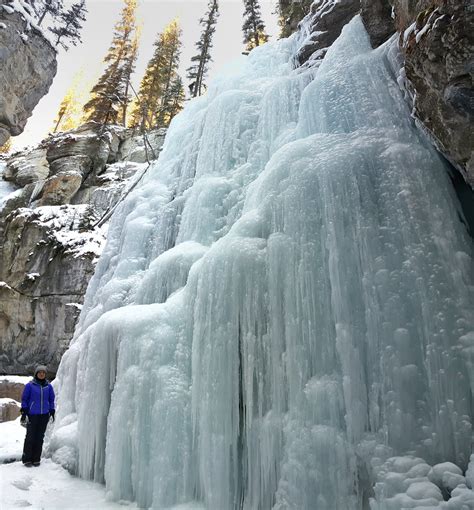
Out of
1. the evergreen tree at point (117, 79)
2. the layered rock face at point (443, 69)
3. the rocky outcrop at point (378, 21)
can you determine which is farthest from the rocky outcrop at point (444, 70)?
the evergreen tree at point (117, 79)

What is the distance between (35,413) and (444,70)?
5.69 meters

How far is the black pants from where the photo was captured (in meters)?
5.10

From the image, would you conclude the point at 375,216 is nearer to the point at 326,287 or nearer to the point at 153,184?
the point at 326,287

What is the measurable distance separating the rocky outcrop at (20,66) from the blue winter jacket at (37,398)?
37.8 feet

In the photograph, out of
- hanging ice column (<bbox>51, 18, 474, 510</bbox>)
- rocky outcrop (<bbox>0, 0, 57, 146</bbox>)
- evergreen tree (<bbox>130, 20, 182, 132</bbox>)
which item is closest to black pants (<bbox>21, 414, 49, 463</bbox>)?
hanging ice column (<bbox>51, 18, 474, 510</bbox>)

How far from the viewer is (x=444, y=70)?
3207 mm

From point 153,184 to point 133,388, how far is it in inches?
209

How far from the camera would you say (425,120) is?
3807 millimetres

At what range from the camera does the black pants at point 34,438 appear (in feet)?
16.7

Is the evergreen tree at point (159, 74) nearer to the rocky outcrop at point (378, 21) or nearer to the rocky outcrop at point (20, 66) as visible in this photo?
the rocky outcrop at point (20, 66)

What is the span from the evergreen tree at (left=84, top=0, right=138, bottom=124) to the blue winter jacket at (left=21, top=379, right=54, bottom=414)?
1699cm

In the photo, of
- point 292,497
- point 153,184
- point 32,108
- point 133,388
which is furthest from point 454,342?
point 32,108

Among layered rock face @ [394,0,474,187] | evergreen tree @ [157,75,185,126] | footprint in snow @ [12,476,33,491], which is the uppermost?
evergreen tree @ [157,75,185,126]

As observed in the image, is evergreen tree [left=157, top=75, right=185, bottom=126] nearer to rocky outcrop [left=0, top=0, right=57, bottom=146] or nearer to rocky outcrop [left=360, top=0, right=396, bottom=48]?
rocky outcrop [left=0, top=0, right=57, bottom=146]
